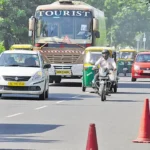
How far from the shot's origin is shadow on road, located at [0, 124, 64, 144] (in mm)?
15836

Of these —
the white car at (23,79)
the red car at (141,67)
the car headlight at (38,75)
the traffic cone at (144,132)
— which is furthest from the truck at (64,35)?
the traffic cone at (144,132)

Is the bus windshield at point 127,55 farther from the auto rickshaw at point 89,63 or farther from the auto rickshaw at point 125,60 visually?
the auto rickshaw at point 89,63

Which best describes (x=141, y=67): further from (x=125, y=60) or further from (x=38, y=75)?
(x=38, y=75)

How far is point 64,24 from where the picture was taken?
4188cm

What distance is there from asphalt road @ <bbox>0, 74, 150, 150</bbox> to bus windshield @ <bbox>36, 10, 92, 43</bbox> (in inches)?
418

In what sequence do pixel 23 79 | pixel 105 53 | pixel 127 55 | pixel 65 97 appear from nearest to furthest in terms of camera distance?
1. pixel 23 79
2. pixel 105 53
3. pixel 65 97
4. pixel 127 55

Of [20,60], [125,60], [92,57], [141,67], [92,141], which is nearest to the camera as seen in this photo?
[92,141]

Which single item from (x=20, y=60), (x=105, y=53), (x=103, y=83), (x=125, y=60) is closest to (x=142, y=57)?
(x=125, y=60)

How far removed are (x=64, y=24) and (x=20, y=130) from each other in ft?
80.2

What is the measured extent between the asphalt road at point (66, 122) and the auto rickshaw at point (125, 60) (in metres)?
38.2

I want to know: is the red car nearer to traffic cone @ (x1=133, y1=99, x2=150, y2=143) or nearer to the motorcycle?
the motorcycle

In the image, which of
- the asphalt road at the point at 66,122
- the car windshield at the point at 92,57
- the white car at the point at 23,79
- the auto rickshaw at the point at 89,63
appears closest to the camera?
the asphalt road at the point at 66,122

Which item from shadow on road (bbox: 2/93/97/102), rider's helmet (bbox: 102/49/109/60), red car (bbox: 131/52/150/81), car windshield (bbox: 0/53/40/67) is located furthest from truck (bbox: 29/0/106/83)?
car windshield (bbox: 0/53/40/67)

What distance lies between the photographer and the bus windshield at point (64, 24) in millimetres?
41531
